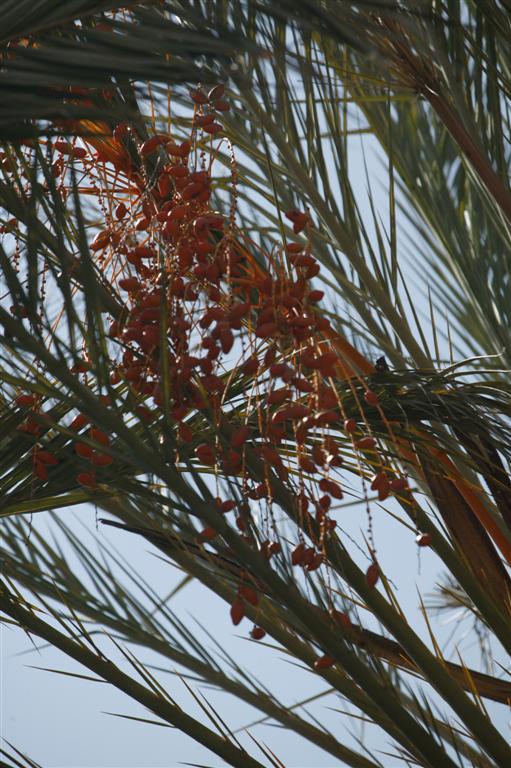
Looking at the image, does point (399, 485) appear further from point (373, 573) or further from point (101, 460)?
point (101, 460)

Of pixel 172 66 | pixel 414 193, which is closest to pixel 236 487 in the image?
pixel 172 66

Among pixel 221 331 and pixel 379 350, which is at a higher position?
pixel 379 350

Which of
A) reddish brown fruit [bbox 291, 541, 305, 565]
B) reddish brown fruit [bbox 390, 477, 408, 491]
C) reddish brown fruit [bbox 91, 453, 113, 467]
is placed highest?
reddish brown fruit [bbox 390, 477, 408, 491]

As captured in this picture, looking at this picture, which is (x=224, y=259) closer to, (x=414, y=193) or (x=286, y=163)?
(x=286, y=163)

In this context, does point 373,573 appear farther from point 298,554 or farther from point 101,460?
point 101,460

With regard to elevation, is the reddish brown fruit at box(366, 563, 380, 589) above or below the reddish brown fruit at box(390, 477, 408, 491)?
below

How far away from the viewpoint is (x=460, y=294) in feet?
6.35

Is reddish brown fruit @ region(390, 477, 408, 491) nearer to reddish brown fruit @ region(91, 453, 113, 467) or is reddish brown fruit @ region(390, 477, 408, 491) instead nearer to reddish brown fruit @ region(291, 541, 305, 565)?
reddish brown fruit @ region(291, 541, 305, 565)

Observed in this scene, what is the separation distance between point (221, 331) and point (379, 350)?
2.61ft

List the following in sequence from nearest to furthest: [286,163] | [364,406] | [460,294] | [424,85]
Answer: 1. [364,406]
2. [424,85]
3. [286,163]
4. [460,294]

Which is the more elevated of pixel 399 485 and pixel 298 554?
pixel 399 485

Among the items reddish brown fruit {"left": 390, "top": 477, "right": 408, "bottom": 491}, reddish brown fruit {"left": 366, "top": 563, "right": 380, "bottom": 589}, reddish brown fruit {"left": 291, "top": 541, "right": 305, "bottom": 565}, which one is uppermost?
reddish brown fruit {"left": 390, "top": 477, "right": 408, "bottom": 491}

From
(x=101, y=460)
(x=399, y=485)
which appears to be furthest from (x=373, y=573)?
(x=101, y=460)

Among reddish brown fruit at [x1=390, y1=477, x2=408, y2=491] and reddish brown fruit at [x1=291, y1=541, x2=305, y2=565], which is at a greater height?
reddish brown fruit at [x1=390, y1=477, x2=408, y2=491]
